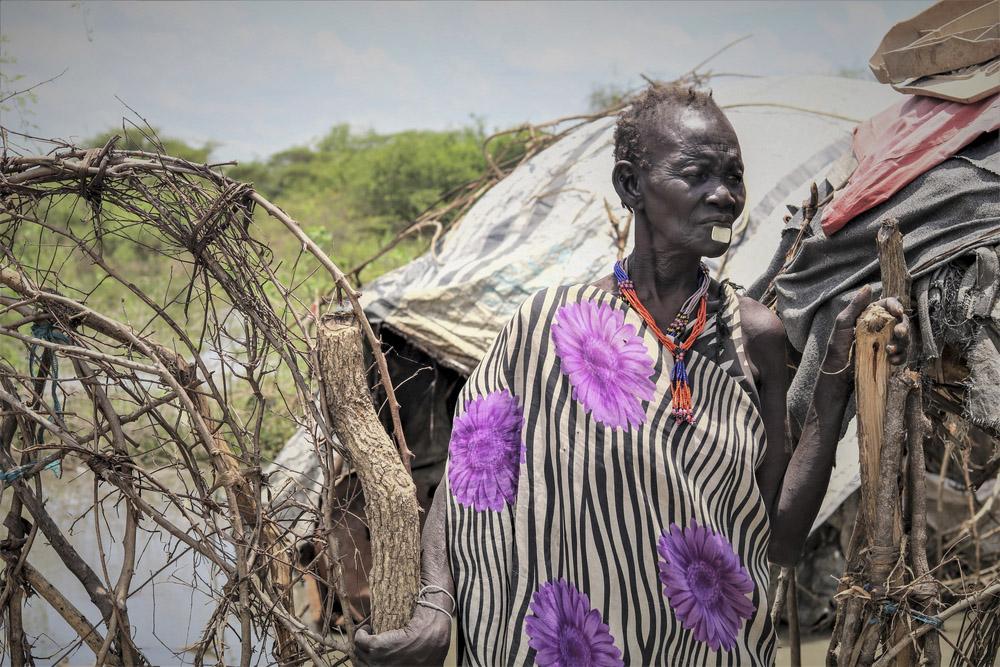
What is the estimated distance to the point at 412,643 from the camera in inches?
67.7

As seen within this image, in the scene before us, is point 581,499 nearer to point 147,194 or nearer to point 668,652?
point 668,652

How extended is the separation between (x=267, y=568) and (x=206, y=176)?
94 cm

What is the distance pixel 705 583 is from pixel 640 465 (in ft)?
0.91

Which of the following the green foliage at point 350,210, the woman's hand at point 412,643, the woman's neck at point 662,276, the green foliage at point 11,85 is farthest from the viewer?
the green foliage at point 350,210

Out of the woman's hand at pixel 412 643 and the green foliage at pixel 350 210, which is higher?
the green foliage at pixel 350 210

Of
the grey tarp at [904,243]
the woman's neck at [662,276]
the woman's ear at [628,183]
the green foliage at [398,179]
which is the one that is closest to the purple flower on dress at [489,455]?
the woman's neck at [662,276]

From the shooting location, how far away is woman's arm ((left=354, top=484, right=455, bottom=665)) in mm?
1703

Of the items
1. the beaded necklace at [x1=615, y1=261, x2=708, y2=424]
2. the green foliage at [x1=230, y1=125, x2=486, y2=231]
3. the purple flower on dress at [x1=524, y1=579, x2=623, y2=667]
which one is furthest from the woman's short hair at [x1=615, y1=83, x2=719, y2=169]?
the green foliage at [x1=230, y1=125, x2=486, y2=231]

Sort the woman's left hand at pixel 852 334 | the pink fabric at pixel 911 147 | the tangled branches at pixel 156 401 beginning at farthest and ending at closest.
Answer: the pink fabric at pixel 911 147 < the tangled branches at pixel 156 401 < the woman's left hand at pixel 852 334

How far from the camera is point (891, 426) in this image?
1.95m

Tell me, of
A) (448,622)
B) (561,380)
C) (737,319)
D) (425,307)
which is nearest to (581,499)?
(561,380)

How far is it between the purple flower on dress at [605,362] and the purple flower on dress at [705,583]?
265 millimetres

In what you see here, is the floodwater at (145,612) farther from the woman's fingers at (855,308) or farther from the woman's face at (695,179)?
the woman's face at (695,179)

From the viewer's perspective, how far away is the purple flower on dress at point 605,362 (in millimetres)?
1856
